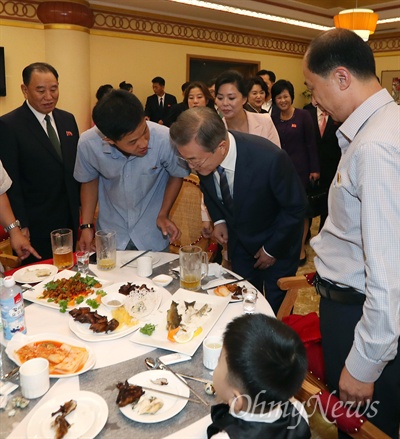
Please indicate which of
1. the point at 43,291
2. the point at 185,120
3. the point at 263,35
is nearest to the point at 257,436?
the point at 43,291

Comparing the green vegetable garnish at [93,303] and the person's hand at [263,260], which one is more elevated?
the green vegetable garnish at [93,303]

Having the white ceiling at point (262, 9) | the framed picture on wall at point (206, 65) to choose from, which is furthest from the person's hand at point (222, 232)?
the framed picture on wall at point (206, 65)

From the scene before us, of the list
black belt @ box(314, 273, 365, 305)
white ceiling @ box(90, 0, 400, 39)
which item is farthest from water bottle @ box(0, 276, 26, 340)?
white ceiling @ box(90, 0, 400, 39)

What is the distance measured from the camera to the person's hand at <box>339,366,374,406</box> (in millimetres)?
1218

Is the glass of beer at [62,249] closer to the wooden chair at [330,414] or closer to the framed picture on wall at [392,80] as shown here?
the wooden chair at [330,414]

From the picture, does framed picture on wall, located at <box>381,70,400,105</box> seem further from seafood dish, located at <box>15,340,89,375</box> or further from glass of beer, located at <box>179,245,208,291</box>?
seafood dish, located at <box>15,340,89,375</box>

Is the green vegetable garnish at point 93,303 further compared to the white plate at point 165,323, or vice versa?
the green vegetable garnish at point 93,303

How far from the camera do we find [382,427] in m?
1.40

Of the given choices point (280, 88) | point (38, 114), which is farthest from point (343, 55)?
point (280, 88)

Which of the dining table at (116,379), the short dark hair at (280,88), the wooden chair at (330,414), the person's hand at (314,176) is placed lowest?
the wooden chair at (330,414)

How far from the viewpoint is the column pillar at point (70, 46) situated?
6355 millimetres

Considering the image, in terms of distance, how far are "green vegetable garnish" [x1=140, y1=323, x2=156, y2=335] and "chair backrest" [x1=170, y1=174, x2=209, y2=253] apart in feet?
4.29

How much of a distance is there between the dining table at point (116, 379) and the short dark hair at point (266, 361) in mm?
189

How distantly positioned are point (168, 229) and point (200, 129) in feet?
2.01
